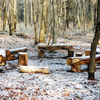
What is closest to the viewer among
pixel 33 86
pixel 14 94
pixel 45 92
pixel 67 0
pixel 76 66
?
pixel 14 94

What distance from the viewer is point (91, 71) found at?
4.53m

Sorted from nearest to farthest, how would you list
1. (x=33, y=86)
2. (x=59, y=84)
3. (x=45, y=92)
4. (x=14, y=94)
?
1. (x=14, y=94)
2. (x=45, y=92)
3. (x=33, y=86)
4. (x=59, y=84)

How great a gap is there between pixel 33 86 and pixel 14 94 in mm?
630

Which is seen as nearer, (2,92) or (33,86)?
(2,92)

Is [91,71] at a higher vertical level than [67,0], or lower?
lower

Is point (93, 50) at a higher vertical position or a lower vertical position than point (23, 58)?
Answer: higher

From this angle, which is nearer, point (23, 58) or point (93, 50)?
point (93, 50)

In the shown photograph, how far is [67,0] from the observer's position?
22.5m

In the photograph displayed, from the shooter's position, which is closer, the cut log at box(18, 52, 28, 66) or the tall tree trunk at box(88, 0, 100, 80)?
the tall tree trunk at box(88, 0, 100, 80)

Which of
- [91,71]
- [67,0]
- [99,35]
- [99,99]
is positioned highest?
[67,0]

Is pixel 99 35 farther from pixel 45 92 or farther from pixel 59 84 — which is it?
pixel 45 92

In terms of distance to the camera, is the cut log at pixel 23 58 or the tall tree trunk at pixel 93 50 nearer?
the tall tree trunk at pixel 93 50

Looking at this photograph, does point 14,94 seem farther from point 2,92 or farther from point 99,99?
point 99,99

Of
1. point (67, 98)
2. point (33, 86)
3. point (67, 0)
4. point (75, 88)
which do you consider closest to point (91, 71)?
point (75, 88)
